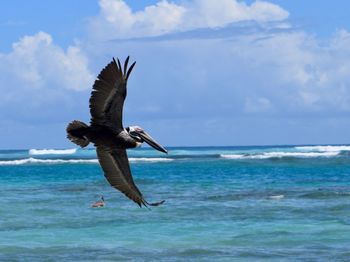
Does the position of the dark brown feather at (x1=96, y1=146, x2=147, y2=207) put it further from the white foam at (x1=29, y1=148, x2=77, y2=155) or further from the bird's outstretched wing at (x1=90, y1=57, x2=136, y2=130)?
the white foam at (x1=29, y1=148, x2=77, y2=155)

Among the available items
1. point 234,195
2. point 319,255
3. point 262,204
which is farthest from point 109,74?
point 234,195

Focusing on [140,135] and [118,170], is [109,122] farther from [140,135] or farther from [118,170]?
[118,170]

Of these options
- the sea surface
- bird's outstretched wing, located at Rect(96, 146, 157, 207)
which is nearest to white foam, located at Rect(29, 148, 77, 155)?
the sea surface

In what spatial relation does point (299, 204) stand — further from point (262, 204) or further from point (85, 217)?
point (85, 217)

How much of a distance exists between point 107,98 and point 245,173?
42682 millimetres

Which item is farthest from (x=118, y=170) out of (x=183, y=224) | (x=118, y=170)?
(x=183, y=224)

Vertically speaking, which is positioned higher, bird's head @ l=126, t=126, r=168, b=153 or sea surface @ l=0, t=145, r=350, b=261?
bird's head @ l=126, t=126, r=168, b=153

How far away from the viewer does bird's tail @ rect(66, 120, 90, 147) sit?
8.66 m

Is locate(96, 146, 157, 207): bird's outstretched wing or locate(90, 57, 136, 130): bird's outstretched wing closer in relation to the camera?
locate(90, 57, 136, 130): bird's outstretched wing

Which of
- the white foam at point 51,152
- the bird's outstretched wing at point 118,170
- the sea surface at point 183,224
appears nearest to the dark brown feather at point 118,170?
the bird's outstretched wing at point 118,170

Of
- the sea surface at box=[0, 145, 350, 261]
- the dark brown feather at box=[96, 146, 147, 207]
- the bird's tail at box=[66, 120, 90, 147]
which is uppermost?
the bird's tail at box=[66, 120, 90, 147]

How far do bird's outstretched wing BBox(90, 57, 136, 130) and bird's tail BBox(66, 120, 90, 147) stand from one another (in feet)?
0.51

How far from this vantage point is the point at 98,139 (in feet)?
28.6

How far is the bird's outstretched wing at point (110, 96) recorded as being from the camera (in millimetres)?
8328
